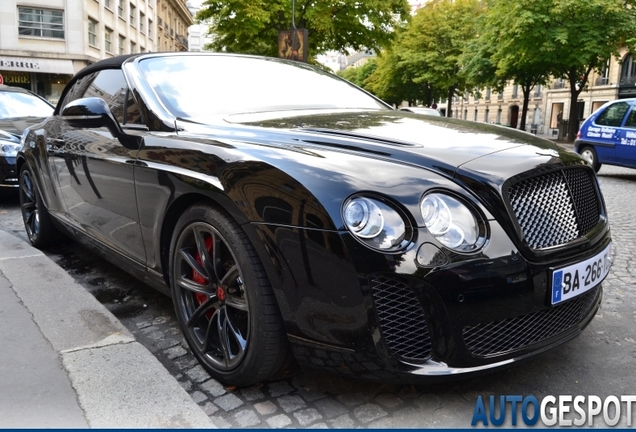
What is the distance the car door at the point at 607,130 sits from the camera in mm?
10773

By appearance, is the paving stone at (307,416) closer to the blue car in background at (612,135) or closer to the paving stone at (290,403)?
the paving stone at (290,403)

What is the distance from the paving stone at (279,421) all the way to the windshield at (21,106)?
7555mm

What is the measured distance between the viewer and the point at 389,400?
7.57ft

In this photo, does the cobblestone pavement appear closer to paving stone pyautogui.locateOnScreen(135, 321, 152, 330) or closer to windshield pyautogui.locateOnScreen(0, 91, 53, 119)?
paving stone pyautogui.locateOnScreen(135, 321, 152, 330)

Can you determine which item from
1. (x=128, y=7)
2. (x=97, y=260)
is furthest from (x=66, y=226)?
(x=128, y=7)

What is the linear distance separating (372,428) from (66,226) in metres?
2.87

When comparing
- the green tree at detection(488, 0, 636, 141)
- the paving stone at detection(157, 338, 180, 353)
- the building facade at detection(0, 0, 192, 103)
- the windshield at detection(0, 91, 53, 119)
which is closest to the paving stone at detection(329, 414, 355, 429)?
the paving stone at detection(157, 338, 180, 353)

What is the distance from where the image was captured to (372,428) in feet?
6.91

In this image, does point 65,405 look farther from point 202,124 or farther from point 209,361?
point 202,124

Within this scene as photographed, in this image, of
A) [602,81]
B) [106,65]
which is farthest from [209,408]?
[602,81]

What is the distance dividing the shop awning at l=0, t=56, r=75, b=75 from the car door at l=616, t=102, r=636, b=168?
2774 cm

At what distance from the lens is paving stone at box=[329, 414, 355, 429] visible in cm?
213

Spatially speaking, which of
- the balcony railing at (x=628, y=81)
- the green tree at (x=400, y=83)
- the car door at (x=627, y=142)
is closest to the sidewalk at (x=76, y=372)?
the car door at (x=627, y=142)

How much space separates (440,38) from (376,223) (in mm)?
43820
